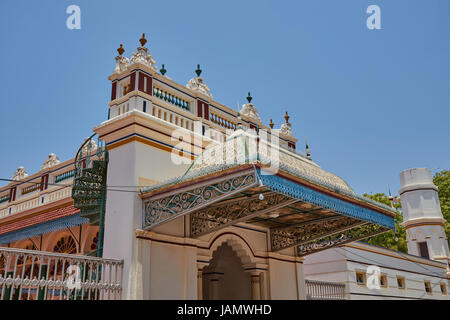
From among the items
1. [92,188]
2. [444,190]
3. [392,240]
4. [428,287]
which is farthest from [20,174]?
[444,190]

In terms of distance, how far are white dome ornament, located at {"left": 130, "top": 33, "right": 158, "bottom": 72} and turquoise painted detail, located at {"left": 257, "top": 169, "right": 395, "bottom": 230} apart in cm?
428

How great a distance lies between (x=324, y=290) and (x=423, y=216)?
1077 cm

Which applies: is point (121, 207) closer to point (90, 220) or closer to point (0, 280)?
point (90, 220)

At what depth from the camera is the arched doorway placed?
39.2 ft

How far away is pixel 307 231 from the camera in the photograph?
11.5 m

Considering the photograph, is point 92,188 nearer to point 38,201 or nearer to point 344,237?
point 38,201

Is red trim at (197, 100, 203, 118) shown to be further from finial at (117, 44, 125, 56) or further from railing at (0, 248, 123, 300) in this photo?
railing at (0, 248, 123, 300)

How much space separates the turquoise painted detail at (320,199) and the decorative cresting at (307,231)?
801 mm

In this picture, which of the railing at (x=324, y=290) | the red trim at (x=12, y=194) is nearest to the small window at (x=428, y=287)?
the railing at (x=324, y=290)

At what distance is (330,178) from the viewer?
10.5m

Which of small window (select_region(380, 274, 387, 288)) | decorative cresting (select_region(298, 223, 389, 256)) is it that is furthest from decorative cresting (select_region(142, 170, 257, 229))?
small window (select_region(380, 274, 387, 288))

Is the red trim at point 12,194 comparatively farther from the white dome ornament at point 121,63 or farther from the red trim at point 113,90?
the white dome ornament at point 121,63

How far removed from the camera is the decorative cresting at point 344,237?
1090 centimetres

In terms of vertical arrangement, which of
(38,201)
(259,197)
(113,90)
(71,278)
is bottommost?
(71,278)
